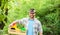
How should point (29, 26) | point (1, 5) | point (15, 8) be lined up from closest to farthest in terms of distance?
point (29, 26) < point (1, 5) < point (15, 8)

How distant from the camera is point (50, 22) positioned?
33.5 feet

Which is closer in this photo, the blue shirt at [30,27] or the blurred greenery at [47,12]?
the blue shirt at [30,27]

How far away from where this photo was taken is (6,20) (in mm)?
12133

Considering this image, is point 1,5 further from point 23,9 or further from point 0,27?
point 0,27

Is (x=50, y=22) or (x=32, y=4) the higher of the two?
(x=32, y=4)

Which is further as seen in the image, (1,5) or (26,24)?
(1,5)

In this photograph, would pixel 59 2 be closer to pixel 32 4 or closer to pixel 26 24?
pixel 32 4

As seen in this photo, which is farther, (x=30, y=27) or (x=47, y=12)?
(x=47, y=12)

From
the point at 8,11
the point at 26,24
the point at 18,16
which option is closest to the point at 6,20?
the point at 8,11

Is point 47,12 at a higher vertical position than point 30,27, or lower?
higher

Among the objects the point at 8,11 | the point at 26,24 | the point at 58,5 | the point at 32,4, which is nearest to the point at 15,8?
the point at 8,11

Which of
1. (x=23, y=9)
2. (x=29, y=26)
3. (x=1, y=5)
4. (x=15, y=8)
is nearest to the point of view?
(x=29, y=26)

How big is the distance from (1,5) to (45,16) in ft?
6.44

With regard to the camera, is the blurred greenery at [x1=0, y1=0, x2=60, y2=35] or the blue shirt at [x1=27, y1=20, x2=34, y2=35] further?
the blurred greenery at [x1=0, y1=0, x2=60, y2=35]
